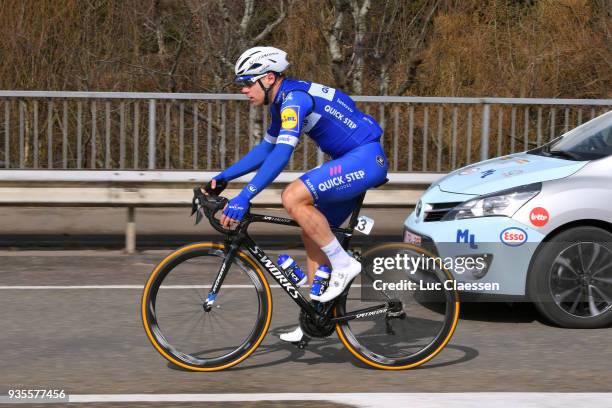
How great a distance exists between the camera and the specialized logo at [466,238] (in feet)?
23.4

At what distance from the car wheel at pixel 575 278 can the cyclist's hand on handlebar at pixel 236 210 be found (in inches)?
91.7

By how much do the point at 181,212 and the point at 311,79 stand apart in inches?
212

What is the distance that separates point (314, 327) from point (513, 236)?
1.69 meters

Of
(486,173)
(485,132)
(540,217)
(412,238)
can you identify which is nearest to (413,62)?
(485,132)

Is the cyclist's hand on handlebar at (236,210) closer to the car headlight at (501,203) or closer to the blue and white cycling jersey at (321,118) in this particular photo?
the blue and white cycling jersey at (321,118)

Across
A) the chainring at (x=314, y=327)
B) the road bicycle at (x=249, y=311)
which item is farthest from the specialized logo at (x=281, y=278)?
the chainring at (x=314, y=327)

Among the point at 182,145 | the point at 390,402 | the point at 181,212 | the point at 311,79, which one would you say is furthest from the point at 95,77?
the point at 390,402

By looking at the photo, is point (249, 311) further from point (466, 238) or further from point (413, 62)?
point (413, 62)

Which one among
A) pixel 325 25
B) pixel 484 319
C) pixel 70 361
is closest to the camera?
pixel 70 361

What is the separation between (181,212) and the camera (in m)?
13.0

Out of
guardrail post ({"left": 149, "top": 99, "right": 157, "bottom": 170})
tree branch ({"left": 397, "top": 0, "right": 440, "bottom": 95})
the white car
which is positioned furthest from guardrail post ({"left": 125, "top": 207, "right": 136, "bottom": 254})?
tree branch ({"left": 397, "top": 0, "right": 440, "bottom": 95})

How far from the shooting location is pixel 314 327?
607 cm

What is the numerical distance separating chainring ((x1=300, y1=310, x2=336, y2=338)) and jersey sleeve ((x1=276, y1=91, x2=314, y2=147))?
1024 mm

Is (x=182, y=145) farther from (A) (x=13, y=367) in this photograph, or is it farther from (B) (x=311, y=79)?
(B) (x=311, y=79)
